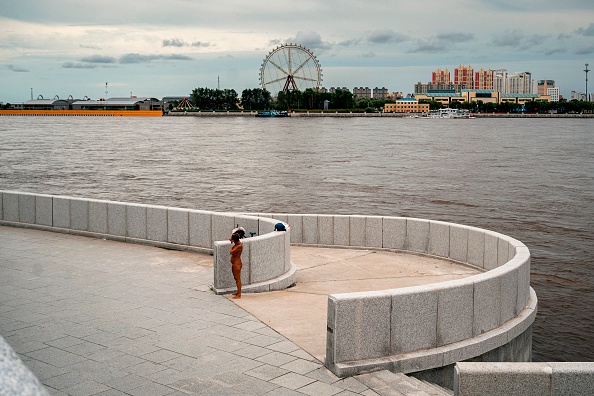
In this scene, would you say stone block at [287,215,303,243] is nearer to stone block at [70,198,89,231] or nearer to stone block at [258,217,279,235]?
stone block at [258,217,279,235]

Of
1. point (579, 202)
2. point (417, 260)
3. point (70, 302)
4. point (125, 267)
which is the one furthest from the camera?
point (579, 202)

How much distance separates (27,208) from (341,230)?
24.7 feet

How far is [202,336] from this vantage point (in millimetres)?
8719

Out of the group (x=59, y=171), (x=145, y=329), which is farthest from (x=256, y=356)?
(x=59, y=171)

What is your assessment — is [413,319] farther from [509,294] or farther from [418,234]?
[418,234]

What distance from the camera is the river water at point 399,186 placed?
2081 centimetres

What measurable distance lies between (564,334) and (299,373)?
10.6 metres

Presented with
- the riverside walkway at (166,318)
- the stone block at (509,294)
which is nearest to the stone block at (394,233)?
the riverside walkway at (166,318)

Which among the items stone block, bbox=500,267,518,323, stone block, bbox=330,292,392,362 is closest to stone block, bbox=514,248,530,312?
stone block, bbox=500,267,518,323

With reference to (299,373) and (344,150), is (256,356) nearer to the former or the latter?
(299,373)

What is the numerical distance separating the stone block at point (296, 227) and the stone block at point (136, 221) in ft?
10.1

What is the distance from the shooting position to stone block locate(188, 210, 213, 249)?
543 inches

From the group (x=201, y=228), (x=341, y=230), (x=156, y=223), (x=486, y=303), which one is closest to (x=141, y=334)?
(x=486, y=303)

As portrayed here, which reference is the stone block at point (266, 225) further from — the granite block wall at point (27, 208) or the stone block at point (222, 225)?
the granite block wall at point (27, 208)
